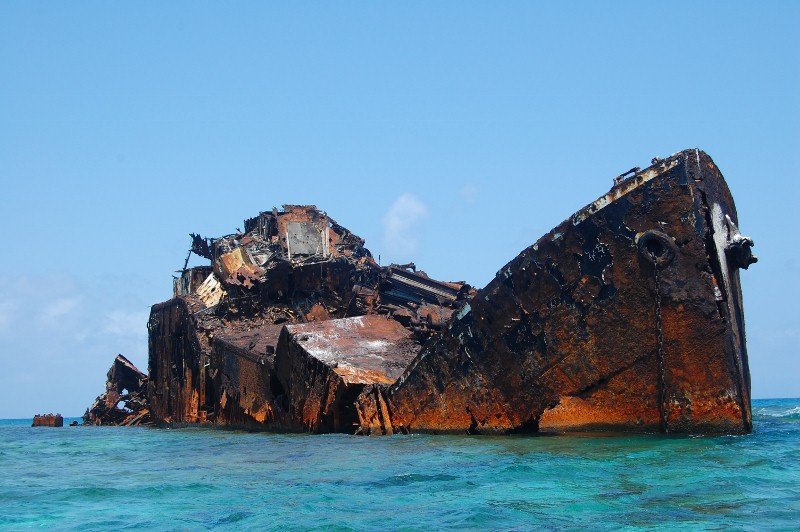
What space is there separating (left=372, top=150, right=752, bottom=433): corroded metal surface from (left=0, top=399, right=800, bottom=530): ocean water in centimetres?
32

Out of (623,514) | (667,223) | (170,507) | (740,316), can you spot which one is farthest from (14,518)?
(740,316)

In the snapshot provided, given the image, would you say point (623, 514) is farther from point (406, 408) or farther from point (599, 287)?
point (406, 408)

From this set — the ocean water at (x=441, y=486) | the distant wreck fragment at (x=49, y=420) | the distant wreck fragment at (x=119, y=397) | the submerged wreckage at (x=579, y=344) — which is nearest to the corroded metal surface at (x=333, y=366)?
the submerged wreckage at (x=579, y=344)

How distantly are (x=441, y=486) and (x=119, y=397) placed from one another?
18.6m

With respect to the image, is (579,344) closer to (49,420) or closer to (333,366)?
(333,366)

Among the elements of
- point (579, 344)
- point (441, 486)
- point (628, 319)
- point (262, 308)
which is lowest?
point (441, 486)

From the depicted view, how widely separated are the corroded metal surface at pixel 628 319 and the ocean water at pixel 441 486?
318 millimetres

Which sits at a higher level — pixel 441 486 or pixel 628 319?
pixel 628 319

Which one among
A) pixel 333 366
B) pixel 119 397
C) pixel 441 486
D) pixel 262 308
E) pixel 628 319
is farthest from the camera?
pixel 119 397

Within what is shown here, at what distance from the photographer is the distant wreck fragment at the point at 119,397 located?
22.4 m

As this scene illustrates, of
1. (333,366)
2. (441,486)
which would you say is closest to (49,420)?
(333,366)

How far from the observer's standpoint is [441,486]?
625 cm

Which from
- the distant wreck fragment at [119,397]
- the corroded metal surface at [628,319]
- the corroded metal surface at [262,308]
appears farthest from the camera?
the distant wreck fragment at [119,397]

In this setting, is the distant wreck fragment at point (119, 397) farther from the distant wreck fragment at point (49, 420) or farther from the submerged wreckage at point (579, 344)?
the submerged wreckage at point (579, 344)
